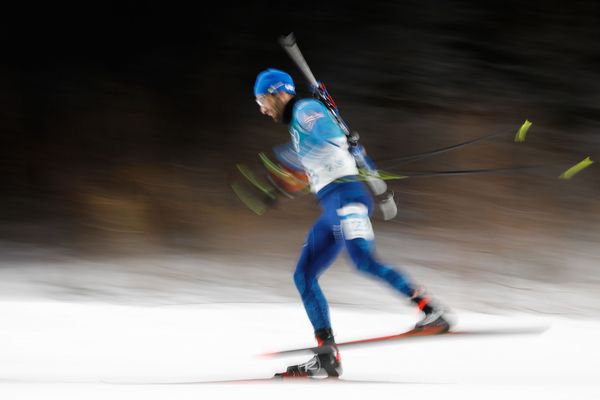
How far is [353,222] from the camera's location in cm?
362

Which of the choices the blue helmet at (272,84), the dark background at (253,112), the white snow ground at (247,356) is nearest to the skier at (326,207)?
the blue helmet at (272,84)

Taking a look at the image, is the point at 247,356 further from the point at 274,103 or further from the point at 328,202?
the point at 274,103

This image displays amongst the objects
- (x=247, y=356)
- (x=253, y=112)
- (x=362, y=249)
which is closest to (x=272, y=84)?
(x=362, y=249)

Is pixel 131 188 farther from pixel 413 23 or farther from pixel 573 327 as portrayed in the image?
pixel 573 327

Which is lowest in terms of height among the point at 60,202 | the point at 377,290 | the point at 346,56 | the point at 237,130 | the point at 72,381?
the point at 72,381

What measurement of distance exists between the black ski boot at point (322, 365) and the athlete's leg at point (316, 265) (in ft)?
0.18

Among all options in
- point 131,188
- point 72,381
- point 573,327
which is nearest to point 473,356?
point 573,327

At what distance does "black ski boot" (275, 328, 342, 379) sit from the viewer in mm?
3732

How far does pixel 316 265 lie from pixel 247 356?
37.9 inches

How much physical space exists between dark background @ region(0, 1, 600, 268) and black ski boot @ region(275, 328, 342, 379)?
13.2ft

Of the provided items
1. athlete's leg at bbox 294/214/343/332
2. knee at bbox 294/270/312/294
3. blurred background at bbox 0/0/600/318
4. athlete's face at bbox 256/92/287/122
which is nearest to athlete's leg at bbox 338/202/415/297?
athlete's leg at bbox 294/214/343/332

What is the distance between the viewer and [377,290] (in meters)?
6.80

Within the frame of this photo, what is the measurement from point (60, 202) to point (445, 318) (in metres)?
6.20

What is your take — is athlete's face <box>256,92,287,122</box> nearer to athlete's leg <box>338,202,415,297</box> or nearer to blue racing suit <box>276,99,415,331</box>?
blue racing suit <box>276,99,415,331</box>
